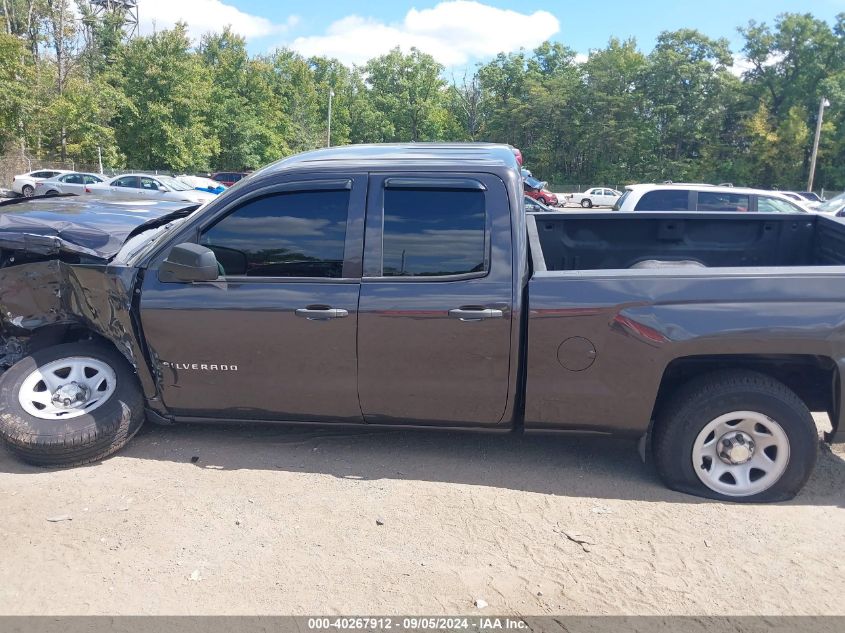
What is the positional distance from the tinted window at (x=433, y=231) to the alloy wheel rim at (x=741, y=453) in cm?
161

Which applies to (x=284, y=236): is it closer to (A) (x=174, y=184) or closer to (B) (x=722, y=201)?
(B) (x=722, y=201)

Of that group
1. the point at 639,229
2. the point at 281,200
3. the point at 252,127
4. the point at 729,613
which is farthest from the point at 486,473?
the point at 252,127

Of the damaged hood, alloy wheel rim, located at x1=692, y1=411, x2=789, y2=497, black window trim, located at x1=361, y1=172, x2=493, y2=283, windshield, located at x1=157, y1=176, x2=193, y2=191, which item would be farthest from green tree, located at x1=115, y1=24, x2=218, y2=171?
alloy wheel rim, located at x1=692, y1=411, x2=789, y2=497

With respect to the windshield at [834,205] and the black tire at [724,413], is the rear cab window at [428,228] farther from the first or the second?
the windshield at [834,205]

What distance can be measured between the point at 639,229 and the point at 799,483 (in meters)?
2.25

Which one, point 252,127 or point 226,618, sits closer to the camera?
point 226,618

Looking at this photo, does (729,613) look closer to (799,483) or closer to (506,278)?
(799,483)

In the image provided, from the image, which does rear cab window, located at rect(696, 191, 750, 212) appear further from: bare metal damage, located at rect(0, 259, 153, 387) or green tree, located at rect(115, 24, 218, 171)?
green tree, located at rect(115, 24, 218, 171)

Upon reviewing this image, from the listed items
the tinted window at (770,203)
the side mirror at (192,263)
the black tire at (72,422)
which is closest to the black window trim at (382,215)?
the side mirror at (192,263)

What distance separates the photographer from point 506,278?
Answer: 3.62 m

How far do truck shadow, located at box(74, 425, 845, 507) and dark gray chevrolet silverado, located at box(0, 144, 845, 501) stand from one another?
0.25 m

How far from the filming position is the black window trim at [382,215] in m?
3.68

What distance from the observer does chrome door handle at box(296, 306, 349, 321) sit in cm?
370

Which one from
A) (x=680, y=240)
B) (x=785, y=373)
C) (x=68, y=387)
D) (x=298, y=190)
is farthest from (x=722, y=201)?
(x=68, y=387)
